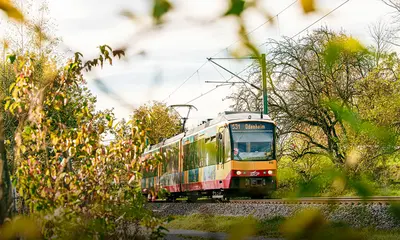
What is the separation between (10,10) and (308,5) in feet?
1.62

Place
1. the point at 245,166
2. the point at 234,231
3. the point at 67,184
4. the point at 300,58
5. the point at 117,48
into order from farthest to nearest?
the point at 300,58 < the point at 245,166 < the point at 67,184 < the point at 117,48 < the point at 234,231

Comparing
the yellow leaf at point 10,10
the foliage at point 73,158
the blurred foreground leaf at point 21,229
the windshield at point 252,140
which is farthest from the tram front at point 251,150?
the yellow leaf at point 10,10

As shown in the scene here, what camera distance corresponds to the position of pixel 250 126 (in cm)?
2764

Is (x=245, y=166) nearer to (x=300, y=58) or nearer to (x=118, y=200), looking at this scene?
(x=300, y=58)

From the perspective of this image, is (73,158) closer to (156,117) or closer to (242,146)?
(156,117)

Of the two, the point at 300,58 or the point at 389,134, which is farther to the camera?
the point at 300,58

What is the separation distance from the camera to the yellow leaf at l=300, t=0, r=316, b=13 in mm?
1122

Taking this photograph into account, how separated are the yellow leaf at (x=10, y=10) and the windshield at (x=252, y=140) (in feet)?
85.8

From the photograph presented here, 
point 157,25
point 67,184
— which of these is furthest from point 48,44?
point 67,184

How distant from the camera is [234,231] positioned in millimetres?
1113

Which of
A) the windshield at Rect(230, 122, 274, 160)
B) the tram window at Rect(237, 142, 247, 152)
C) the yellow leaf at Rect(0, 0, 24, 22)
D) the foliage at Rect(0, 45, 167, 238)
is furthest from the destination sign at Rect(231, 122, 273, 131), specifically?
the yellow leaf at Rect(0, 0, 24, 22)

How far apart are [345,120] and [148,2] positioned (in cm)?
36

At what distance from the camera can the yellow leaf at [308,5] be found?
44.2 inches

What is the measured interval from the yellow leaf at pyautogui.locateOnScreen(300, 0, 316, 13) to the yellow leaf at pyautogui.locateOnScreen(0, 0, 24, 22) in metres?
0.46
